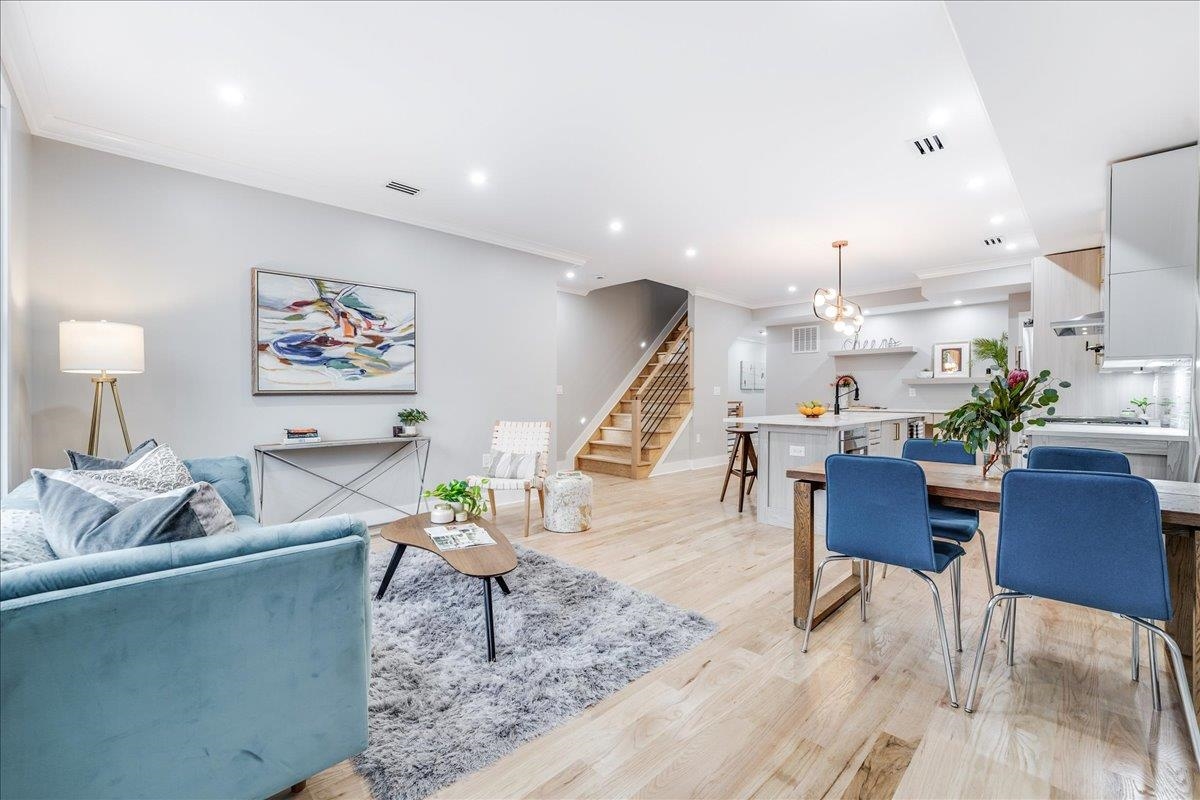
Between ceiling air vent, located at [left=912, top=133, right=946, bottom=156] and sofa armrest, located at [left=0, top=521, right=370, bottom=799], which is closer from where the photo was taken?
sofa armrest, located at [left=0, top=521, right=370, bottom=799]

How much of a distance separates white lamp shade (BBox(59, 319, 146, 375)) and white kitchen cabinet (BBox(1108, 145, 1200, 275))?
5.51m

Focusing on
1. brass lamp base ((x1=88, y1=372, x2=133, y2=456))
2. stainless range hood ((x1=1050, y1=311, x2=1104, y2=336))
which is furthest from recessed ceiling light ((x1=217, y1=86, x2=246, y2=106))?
stainless range hood ((x1=1050, y1=311, x2=1104, y2=336))

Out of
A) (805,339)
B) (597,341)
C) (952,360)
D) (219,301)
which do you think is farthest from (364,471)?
(952,360)

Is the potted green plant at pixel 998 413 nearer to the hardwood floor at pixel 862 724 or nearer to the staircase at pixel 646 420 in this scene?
the hardwood floor at pixel 862 724

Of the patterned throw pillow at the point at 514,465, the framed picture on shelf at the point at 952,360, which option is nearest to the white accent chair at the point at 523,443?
the patterned throw pillow at the point at 514,465

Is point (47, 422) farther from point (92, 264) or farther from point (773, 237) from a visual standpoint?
point (773, 237)

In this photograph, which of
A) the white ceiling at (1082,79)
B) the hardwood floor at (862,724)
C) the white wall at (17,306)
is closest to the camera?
the hardwood floor at (862,724)

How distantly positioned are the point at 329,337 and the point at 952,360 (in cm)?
786

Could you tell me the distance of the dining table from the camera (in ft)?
5.41

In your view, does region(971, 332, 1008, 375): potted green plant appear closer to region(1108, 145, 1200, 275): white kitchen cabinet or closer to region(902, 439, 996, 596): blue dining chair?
region(1108, 145, 1200, 275): white kitchen cabinet

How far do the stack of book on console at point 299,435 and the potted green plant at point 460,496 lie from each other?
154cm

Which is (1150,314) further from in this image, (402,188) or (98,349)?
(98,349)

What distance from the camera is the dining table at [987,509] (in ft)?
5.41

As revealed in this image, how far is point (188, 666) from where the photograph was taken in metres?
1.23
